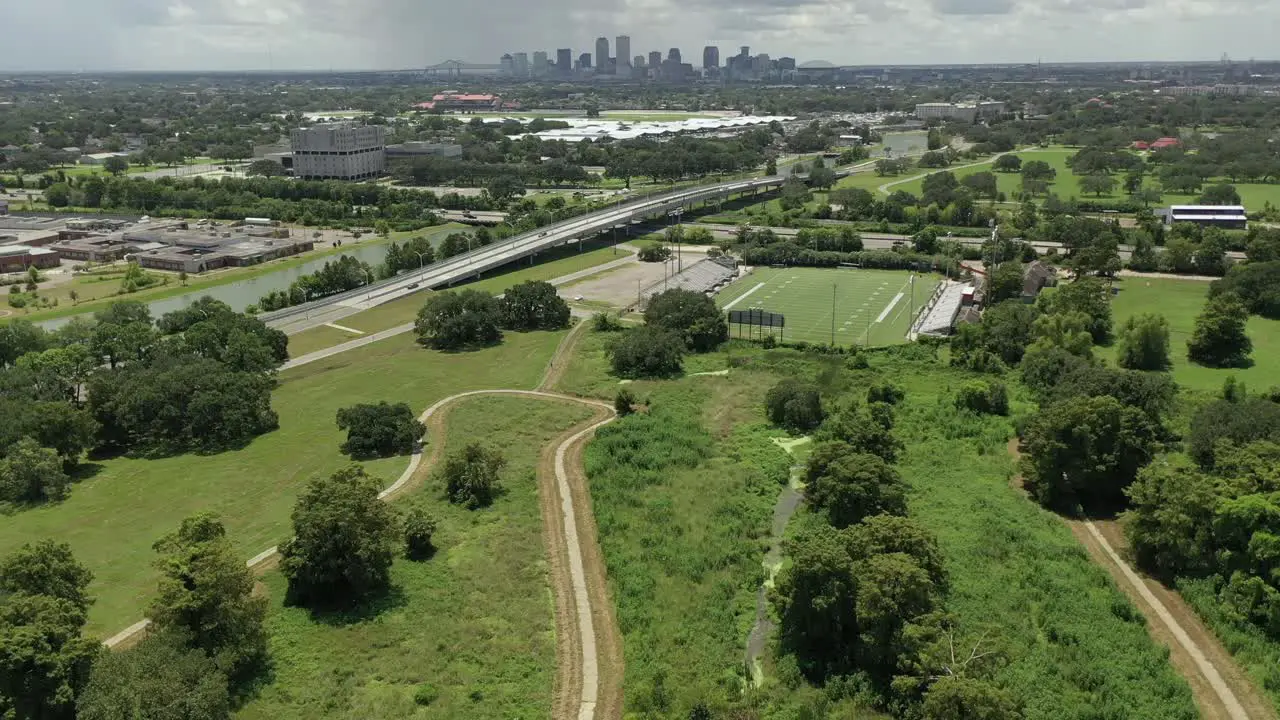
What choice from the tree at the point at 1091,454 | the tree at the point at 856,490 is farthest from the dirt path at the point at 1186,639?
the tree at the point at 856,490

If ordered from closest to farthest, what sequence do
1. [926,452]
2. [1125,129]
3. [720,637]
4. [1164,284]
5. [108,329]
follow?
[720,637], [926,452], [108,329], [1164,284], [1125,129]

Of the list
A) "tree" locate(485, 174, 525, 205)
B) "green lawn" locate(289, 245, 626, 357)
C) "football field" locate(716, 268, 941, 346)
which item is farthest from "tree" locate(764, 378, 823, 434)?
"tree" locate(485, 174, 525, 205)

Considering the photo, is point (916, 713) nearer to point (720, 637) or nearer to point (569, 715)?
point (720, 637)

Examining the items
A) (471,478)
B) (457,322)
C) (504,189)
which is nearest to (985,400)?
(471,478)

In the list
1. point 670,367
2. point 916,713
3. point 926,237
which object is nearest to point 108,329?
point 670,367

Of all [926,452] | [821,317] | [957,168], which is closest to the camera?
[926,452]

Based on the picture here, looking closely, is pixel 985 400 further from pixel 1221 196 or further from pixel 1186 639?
pixel 1221 196

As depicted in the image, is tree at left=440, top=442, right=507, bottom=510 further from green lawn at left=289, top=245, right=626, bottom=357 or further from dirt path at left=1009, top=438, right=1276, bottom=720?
green lawn at left=289, top=245, right=626, bottom=357
